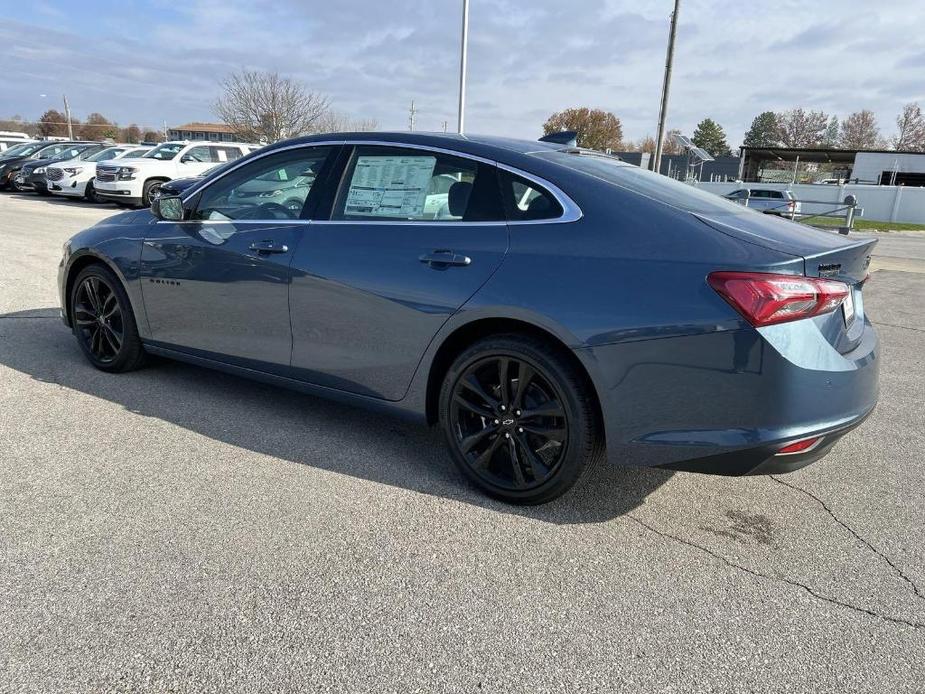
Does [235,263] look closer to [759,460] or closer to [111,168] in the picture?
[759,460]

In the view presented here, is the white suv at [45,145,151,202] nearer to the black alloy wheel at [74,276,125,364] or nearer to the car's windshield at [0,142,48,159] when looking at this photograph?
the car's windshield at [0,142,48,159]

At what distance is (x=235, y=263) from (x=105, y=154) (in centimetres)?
2150

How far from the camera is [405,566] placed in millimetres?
2693

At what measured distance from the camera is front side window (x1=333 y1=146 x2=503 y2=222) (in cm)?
328

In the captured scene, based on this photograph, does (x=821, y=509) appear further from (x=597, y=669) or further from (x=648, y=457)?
(x=597, y=669)

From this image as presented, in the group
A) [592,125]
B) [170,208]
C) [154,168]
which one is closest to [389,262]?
[170,208]

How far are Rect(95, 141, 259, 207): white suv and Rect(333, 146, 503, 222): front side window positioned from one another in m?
14.8

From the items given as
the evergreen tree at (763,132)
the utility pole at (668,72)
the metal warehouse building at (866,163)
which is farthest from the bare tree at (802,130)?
the utility pole at (668,72)

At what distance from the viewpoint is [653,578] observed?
8.79 ft

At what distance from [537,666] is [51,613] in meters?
1.62

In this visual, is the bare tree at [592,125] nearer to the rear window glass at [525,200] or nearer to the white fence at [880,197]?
the white fence at [880,197]

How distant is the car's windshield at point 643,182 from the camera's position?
10.3 ft

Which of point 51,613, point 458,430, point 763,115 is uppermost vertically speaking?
point 763,115

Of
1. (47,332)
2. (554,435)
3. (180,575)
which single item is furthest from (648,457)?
(47,332)
